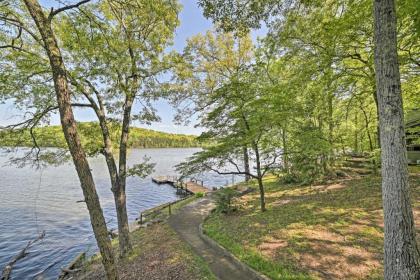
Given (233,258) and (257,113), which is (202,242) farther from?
(257,113)

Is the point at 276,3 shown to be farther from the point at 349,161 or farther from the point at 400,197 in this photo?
the point at 349,161

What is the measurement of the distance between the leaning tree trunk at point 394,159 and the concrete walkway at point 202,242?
11.4 feet

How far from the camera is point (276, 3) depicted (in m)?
5.80

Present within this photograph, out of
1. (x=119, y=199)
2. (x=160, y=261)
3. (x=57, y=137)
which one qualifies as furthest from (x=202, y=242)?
(x=57, y=137)

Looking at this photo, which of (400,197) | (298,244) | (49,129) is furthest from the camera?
(49,129)

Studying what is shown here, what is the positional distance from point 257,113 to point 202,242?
5487 millimetres

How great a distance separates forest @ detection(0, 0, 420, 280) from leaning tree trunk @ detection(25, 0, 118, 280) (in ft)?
0.07

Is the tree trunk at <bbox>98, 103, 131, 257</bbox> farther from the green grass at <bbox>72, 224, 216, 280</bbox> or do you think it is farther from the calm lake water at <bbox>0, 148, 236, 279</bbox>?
the calm lake water at <bbox>0, 148, 236, 279</bbox>

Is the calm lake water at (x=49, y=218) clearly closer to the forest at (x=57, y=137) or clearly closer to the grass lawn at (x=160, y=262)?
the forest at (x=57, y=137)

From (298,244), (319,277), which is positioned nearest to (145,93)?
(298,244)

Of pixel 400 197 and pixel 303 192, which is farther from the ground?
pixel 400 197

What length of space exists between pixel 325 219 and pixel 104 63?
9.51 meters

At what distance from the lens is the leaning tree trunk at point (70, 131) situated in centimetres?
468

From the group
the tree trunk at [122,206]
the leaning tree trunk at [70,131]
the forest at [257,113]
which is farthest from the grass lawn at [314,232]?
the leaning tree trunk at [70,131]
